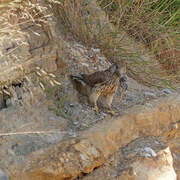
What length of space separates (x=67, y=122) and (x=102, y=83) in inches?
20.5

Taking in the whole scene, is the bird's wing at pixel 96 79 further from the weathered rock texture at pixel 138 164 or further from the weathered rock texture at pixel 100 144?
the weathered rock texture at pixel 138 164

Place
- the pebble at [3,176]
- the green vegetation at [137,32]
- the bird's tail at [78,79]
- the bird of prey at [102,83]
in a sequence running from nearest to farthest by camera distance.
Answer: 1. the pebble at [3,176]
2. the bird of prey at [102,83]
3. the bird's tail at [78,79]
4. the green vegetation at [137,32]

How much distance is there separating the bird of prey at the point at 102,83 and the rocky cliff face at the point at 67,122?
12 cm

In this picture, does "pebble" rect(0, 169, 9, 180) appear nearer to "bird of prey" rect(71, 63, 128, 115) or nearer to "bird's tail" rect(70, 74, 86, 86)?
"bird of prey" rect(71, 63, 128, 115)

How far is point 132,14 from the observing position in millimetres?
4320

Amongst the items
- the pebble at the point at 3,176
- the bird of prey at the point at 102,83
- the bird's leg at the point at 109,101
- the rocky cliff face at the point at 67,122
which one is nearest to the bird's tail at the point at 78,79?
the bird of prey at the point at 102,83

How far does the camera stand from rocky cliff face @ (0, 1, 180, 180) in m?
2.62

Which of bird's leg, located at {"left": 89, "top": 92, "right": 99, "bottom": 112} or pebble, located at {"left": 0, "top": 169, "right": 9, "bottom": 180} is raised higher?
bird's leg, located at {"left": 89, "top": 92, "right": 99, "bottom": 112}

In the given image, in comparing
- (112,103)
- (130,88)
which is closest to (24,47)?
(112,103)

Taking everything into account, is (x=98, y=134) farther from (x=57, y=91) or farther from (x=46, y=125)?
(x=57, y=91)

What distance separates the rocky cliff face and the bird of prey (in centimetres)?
12

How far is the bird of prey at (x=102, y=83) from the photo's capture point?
10.4 feet

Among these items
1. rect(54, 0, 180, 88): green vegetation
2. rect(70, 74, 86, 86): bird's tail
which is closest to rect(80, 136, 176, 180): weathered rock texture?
rect(70, 74, 86, 86): bird's tail

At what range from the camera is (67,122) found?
10.0 feet
